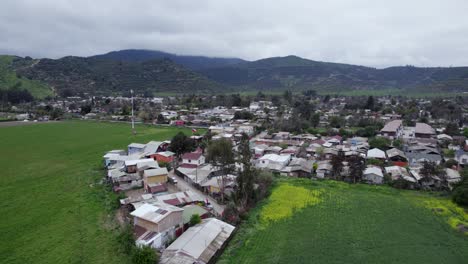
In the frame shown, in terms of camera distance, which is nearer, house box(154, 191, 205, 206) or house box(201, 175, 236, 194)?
house box(154, 191, 205, 206)

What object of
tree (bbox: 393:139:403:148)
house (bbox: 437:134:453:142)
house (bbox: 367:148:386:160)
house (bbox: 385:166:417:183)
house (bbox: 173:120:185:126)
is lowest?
house (bbox: 173:120:185:126)

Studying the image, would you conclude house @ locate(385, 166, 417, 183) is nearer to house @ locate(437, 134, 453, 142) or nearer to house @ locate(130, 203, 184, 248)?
house @ locate(437, 134, 453, 142)

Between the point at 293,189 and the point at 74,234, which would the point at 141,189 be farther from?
the point at 293,189

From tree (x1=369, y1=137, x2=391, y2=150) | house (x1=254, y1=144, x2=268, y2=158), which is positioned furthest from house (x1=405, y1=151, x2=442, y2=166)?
house (x1=254, y1=144, x2=268, y2=158)

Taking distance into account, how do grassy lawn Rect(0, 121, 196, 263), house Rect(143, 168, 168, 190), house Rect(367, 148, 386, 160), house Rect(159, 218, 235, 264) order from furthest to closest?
house Rect(367, 148, 386, 160) → house Rect(143, 168, 168, 190) → grassy lawn Rect(0, 121, 196, 263) → house Rect(159, 218, 235, 264)

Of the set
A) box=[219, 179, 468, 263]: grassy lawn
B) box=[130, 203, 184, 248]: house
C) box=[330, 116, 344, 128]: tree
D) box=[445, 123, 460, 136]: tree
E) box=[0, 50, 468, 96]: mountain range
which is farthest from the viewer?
box=[0, 50, 468, 96]: mountain range

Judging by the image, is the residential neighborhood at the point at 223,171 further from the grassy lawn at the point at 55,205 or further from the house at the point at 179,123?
the house at the point at 179,123

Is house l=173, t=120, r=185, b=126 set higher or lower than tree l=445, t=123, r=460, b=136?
lower

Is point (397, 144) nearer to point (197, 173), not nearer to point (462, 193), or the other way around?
point (462, 193)

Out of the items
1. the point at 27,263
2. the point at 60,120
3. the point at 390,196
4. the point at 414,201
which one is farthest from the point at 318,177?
the point at 60,120
